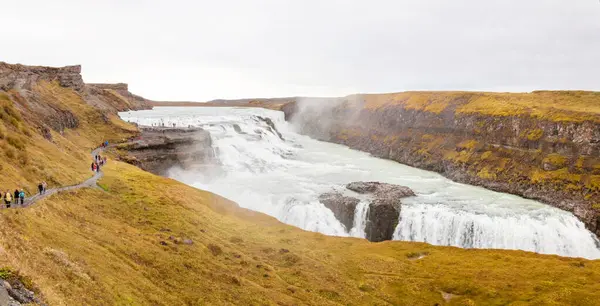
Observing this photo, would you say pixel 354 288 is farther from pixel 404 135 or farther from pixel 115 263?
pixel 404 135

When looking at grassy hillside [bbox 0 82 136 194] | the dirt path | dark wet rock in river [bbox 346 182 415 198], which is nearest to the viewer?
the dirt path

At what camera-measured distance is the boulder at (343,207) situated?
50112 millimetres

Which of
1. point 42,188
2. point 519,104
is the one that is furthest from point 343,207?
point 519,104

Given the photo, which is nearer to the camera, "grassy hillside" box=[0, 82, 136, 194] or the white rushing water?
"grassy hillside" box=[0, 82, 136, 194]

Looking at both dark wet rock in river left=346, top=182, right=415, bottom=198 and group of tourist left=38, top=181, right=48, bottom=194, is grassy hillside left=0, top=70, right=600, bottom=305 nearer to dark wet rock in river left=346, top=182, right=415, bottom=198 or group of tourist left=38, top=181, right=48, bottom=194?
group of tourist left=38, top=181, right=48, bottom=194

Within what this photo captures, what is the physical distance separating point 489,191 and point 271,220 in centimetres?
4051

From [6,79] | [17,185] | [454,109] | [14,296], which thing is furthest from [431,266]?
[6,79]

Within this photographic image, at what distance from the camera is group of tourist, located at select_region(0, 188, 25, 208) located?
23312 millimetres

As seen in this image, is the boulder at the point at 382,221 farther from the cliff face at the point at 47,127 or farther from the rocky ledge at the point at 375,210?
the cliff face at the point at 47,127

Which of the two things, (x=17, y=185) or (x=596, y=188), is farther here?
(x=596, y=188)

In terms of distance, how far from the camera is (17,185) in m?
27.5

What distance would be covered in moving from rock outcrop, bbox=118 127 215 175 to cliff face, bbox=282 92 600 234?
45558 mm

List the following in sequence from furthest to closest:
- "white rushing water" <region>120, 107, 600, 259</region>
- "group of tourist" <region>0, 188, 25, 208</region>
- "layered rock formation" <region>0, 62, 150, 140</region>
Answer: "layered rock formation" <region>0, 62, 150, 140</region> → "white rushing water" <region>120, 107, 600, 259</region> → "group of tourist" <region>0, 188, 25, 208</region>

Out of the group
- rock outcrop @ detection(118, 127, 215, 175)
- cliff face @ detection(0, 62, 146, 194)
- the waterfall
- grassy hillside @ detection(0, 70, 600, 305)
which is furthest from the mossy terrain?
cliff face @ detection(0, 62, 146, 194)
